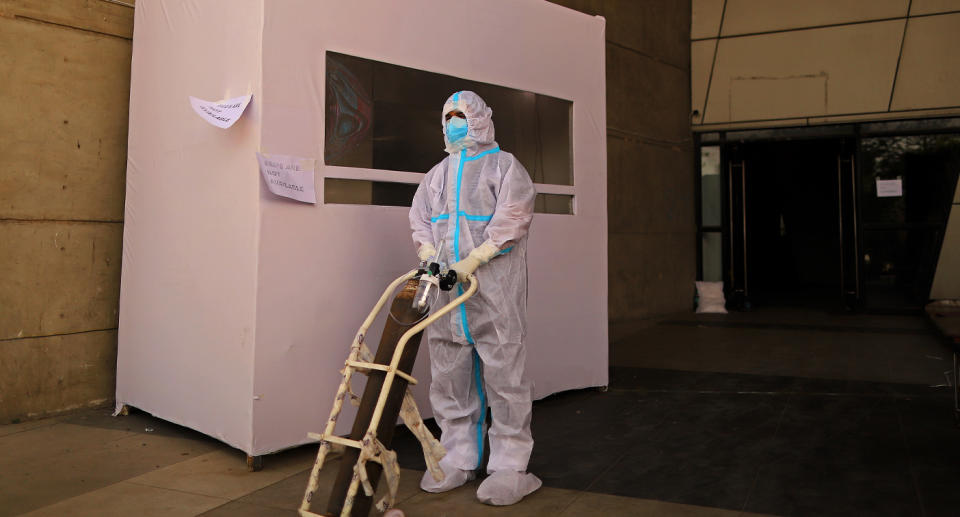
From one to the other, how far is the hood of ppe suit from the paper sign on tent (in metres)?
0.74

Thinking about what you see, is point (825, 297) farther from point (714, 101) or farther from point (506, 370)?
point (506, 370)

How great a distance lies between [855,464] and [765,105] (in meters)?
7.23

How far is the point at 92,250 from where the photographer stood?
4383 mm

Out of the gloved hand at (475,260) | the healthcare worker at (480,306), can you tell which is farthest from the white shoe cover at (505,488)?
the gloved hand at (475,260)

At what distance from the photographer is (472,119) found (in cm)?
318

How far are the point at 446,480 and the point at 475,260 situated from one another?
94 centimetres

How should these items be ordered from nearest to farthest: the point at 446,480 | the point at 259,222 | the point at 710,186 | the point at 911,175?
the point at 446,480
the point at 259,222
the point at 911,175
the point at 710,186

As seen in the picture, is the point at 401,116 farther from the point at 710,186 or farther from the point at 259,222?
the point at 710,186

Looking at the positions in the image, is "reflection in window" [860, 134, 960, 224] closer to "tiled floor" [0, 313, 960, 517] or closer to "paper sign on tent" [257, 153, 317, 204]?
"tiled floor" [0, 313, 960, 517]

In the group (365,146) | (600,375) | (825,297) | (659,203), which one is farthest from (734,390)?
(825,297)

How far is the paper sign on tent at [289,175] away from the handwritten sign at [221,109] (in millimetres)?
236

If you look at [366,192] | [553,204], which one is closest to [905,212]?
[553,204]

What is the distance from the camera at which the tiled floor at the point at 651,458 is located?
2.93 metres

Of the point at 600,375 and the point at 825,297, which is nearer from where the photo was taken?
the point at 600,375
